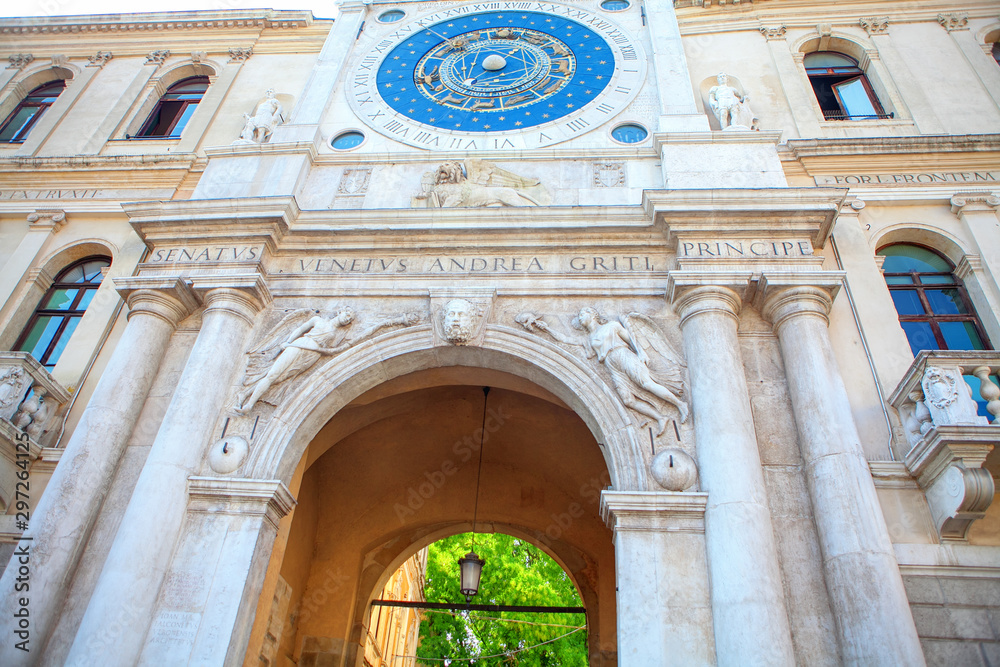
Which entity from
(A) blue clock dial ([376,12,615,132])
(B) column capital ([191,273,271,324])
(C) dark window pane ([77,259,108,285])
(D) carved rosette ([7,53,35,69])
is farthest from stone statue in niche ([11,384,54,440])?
(D) carved rosette ([7,53,35,69])

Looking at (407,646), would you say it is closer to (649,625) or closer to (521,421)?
(521,421)

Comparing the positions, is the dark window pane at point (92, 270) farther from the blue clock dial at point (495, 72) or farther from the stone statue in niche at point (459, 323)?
the stone statue in niche at point (459, 323)

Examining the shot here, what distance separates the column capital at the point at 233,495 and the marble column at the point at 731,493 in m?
4.53

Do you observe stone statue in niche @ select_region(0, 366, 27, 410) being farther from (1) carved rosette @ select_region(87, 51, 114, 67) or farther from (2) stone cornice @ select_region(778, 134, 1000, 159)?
(2) stone cornice @ select_region(778, 134, 1000, 159)

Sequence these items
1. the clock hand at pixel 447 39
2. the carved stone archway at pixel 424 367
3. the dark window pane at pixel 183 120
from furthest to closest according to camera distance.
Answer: the dark window pane at pixel 183 120 < the clock hand at pixel 447 39 < the carved stone archway at pixel 424 367

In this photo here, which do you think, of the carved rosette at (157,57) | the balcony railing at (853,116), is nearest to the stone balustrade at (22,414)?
the carved rosette at (157,57)

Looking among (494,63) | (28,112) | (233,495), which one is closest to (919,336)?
(494,63)

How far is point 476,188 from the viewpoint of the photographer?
10.5m

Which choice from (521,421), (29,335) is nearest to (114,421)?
(29,335)

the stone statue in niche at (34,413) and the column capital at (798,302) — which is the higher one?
the column capital at (798,302)

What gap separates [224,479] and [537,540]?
6.90 m

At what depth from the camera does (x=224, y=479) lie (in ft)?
26.0

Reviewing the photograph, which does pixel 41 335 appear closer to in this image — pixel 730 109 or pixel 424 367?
pixel 424 367

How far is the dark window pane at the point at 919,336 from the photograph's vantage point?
937cm
